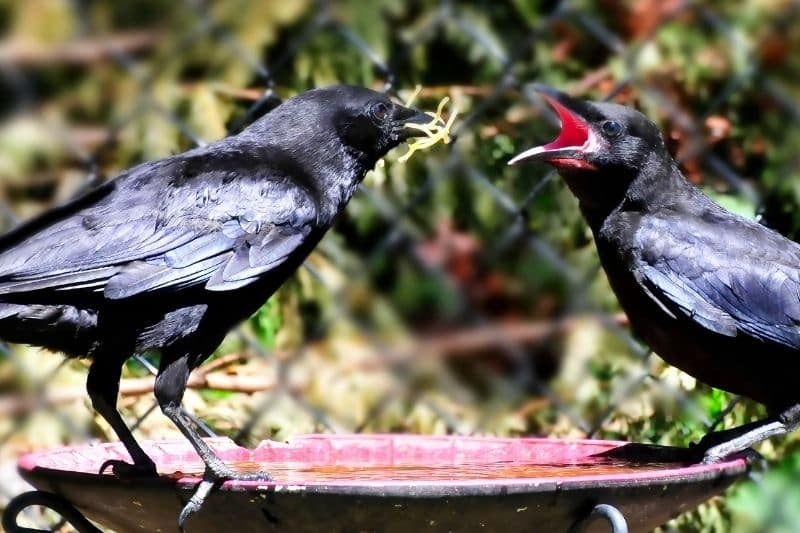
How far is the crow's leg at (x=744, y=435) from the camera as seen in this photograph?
9.32ft

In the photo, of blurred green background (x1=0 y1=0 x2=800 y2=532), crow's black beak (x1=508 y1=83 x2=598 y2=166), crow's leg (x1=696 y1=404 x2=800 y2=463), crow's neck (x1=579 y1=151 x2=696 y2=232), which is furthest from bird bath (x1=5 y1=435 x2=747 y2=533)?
blurred green background (x1=0 y1=0 x2=800 y2=532)

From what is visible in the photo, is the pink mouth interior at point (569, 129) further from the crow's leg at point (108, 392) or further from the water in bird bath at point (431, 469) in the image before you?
the crow's leg at point (108, 392)

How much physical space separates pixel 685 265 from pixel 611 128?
46 cm

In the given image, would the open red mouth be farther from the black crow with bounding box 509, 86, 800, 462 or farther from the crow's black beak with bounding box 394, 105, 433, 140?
the crow's black beak with bounding box 394, 105, 433, 140

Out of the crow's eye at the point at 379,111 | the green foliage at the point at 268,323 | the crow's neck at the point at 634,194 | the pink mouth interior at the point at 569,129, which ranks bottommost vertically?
the green foliage at the point at 268,323

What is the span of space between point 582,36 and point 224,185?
7.35ft

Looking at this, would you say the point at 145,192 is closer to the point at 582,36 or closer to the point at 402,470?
the point at 402,470

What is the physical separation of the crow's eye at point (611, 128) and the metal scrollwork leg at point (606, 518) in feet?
4.76

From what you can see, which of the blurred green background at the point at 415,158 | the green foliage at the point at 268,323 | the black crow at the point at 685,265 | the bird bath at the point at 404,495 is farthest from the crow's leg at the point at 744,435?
the green foliage at the point at 268,323

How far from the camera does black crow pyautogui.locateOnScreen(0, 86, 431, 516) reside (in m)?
2.70

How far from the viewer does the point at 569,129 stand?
11.4 feet

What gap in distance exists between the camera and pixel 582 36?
4.71 m

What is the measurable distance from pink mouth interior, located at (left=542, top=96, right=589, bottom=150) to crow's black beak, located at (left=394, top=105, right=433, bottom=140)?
37 cm

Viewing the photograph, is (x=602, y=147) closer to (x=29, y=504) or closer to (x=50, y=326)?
(x=50, y=326)
